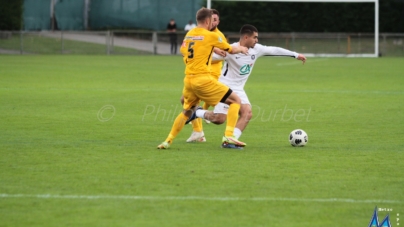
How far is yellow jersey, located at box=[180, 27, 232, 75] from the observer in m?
10.2

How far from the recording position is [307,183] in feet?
26.1

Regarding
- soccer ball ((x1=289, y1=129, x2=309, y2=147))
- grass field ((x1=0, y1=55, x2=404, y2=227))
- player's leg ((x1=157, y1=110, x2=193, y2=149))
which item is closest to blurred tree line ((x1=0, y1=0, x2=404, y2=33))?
grass field ((x1=0, y1=55, x2=404, y2=227))

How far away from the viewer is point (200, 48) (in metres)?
10.3

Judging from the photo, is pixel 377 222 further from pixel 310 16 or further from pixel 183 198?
pixel 310 16

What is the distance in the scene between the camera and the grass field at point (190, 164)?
668 cm

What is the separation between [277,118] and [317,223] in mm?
8505

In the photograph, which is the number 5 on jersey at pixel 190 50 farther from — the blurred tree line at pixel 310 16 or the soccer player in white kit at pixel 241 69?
the blurred tree line at pixel 310 16

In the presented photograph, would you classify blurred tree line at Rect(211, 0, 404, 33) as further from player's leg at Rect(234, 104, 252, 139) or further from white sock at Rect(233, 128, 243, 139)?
white sock at Rect(233, 128, 243, 139)

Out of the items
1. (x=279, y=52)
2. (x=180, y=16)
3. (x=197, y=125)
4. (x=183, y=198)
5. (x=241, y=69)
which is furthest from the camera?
(x=180, y=16)

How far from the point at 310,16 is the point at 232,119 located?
35.4 meters

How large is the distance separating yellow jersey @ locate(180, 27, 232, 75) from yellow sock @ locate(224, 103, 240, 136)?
635 millimetres

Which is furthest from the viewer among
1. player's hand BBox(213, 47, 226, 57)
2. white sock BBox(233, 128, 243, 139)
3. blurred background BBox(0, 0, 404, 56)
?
blurred background BBox(0, 0, 404, 56)

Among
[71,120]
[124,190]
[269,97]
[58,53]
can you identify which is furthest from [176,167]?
[58,53]

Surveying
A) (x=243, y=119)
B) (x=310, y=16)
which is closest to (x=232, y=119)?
(x=243, y=119)
